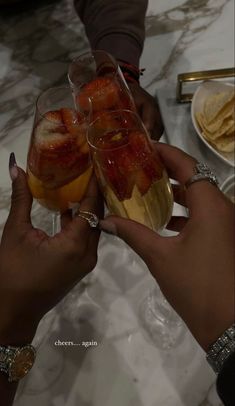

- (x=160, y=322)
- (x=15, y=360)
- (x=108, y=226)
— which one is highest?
(x=108, y=226)

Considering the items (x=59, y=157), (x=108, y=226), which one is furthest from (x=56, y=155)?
(x=108, y=226)

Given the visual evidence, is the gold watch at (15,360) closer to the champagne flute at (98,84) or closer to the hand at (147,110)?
the champagne flute at (98,84)

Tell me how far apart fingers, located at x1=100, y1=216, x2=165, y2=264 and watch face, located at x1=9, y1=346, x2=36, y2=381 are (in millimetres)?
171

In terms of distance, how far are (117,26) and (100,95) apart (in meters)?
0.35

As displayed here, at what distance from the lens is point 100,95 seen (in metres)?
0.61

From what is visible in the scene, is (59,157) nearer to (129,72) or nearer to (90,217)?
(90,217)

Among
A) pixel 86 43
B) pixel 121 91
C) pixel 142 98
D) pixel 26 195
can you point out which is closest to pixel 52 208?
pixel 26 195

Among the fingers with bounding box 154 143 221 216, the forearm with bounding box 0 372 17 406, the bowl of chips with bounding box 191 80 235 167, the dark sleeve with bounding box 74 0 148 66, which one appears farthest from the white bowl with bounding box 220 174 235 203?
the forearm with bounding box 0 372 17 406

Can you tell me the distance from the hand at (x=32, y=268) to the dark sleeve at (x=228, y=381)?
200 mm

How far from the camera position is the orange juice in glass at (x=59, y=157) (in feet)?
1.90

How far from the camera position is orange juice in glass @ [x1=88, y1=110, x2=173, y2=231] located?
22.0 inches

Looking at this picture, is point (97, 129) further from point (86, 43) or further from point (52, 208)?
point (86, 43)

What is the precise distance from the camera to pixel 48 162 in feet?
1.93

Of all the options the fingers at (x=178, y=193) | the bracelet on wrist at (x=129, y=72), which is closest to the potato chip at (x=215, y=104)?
the bracelet on wrist at (x=129, y=72)
